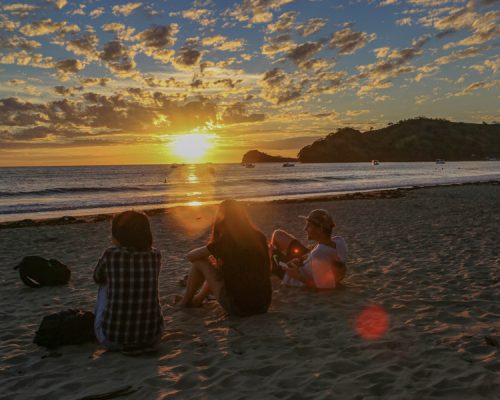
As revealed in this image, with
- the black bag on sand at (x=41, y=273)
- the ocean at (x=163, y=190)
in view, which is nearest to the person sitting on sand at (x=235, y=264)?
the black bag on sand at (x=41, y=273)

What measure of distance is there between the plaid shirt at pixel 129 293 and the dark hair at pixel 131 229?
10 centimetres

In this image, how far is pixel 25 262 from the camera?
26.7 feet

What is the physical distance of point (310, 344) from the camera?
16.1ft

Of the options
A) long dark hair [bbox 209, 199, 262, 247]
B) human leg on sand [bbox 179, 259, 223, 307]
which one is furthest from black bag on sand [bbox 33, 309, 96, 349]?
long dark hair [bbox 209, 199, 262, 247]

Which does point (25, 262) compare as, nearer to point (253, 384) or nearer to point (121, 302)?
point (121, 302)

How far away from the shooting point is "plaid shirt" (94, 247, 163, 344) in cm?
454

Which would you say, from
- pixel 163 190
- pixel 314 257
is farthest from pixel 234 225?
pixel 163 190

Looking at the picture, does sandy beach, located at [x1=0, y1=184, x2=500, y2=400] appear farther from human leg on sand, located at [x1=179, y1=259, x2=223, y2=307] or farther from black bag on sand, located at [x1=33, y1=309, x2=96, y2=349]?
human leg on sand, located at [x1=179, y1=259, x2=223, y2=307]

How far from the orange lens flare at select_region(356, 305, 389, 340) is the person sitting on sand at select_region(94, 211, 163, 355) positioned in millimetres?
2573

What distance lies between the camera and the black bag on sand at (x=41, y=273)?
794 cm

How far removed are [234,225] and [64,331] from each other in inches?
96.1

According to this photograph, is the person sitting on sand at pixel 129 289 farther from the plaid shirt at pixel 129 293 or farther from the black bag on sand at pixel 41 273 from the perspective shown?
the black bag on sand at pixel 41 273

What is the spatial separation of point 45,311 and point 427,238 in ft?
32.3

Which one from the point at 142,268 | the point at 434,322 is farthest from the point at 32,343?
the point at 434,322
